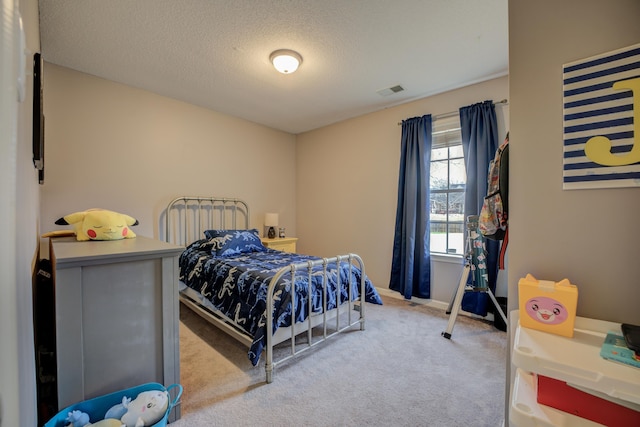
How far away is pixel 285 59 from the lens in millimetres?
2291

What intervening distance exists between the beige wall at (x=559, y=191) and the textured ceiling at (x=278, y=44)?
1.05 m

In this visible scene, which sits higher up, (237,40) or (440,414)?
(237,40)

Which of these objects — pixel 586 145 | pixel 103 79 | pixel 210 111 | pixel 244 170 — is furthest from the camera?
pixel 244 170

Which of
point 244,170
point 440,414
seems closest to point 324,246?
point 244,170

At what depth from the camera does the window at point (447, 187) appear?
10.2ft

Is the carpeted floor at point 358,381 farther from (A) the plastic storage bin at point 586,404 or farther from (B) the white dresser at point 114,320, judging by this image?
(A) the plastic storage bin at point 586,404

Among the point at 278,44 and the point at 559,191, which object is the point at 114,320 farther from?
the point at 278,44

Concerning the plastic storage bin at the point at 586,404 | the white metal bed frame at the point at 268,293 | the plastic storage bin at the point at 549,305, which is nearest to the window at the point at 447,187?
the white metal bed frame at the point at 268,293

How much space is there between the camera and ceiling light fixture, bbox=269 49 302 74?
7.48ft

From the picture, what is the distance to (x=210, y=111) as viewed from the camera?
143 inches

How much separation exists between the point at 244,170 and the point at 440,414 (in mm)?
3589

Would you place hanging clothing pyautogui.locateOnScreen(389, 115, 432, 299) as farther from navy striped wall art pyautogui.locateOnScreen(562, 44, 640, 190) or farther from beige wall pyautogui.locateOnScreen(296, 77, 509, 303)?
navy striped wall art pyautogui.locateOnScreen(562, 44, 640, 190)

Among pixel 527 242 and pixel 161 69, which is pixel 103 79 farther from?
pixel 527 242

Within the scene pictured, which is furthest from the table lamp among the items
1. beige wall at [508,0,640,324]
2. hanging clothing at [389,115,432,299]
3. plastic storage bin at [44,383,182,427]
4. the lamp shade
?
beige wall at [508,0,640,324]
